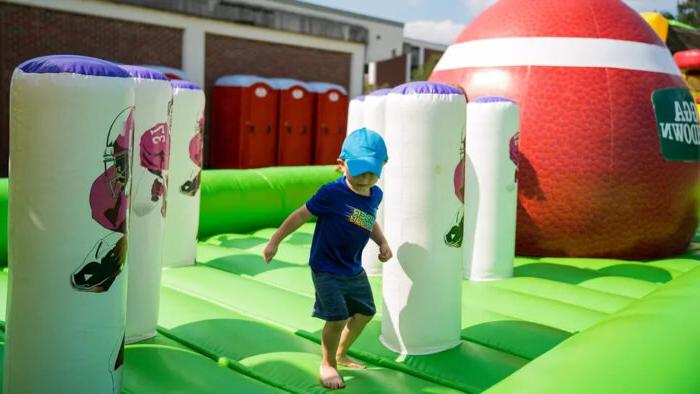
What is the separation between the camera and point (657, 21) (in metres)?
8.08

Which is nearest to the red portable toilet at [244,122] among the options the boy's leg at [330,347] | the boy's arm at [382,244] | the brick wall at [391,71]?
the boy's arm at [382,244]

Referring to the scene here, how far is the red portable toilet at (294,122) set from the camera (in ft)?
40.0

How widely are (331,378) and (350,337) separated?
0.24 metres

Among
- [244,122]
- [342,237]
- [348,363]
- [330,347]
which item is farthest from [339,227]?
[244,122]

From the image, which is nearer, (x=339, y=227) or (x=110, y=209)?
(x=110, y=209)

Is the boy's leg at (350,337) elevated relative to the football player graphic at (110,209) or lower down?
lower down

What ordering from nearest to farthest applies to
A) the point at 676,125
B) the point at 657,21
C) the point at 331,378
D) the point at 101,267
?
the point at 101,267, the point at 331,378, the point at 676,125, the point at 657,21

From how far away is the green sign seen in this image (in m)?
4.25

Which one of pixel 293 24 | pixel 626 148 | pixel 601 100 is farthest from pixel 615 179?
pixel 293 24

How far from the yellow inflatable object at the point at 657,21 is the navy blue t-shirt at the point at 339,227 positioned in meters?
6.64

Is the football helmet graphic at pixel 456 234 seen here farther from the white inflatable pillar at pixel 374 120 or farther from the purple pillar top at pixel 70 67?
the purple pillar top at pixel 70 67

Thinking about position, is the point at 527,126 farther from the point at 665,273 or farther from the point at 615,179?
the point at 665,273

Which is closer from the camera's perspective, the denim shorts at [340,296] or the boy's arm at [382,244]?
the denim shorts at [340,296]

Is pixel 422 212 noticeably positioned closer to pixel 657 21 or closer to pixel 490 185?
pixel 490 185
